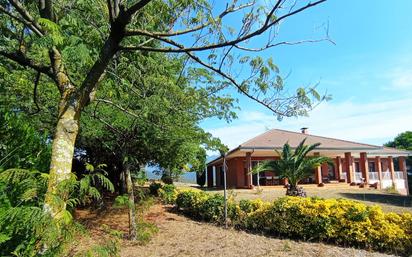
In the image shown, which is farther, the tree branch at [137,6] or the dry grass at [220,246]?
the dry grass at [220,246]

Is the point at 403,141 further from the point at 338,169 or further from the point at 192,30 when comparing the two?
the point at 192,30

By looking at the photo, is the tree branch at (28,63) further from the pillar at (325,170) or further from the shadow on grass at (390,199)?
the pillar at (325,170)

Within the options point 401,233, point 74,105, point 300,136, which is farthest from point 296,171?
point 74,105

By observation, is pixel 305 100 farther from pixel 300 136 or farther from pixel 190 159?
pixel 300 136

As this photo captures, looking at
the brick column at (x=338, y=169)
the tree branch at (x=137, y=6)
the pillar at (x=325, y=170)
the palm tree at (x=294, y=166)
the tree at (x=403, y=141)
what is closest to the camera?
the tree branch at (x=137, y=6)

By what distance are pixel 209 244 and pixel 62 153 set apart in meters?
7.76

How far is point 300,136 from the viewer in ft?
105

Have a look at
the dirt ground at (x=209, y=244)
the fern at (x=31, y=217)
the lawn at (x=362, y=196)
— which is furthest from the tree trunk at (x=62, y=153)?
the lawn at (x=362, y=196)

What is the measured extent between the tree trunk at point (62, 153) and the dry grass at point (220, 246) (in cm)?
659

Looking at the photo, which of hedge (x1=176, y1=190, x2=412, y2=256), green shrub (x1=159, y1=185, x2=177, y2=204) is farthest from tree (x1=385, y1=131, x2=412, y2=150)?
hedge (x1=176, y1=190, x2=412, y2=256)

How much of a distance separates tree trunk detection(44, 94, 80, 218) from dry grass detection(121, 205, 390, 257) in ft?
21.6

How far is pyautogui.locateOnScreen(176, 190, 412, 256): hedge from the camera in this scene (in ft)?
34.9

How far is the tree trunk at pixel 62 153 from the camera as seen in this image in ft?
10.7

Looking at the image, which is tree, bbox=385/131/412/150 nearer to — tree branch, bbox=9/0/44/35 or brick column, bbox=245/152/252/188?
brick column, bbox=245/152/252/188
